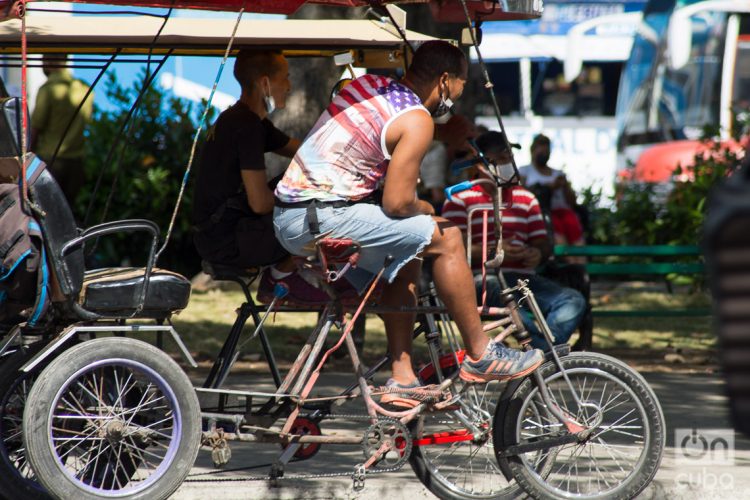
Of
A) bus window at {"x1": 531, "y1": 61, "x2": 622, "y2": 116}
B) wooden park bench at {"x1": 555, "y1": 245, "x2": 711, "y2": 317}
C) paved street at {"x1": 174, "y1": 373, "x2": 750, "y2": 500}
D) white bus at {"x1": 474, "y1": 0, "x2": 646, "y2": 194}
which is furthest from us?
bus window at {"x1": 531, "y1": 61, "x2": 622, "y2": 116}

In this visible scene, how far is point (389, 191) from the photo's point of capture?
4461mm

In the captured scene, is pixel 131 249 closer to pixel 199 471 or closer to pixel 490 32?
pixel 199 471

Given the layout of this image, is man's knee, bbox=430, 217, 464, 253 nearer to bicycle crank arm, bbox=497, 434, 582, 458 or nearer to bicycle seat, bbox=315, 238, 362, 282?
bicycle seat, bbox=315, 238, 362, 282

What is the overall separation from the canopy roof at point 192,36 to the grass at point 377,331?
238 centimetres

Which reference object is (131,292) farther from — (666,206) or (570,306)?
(666,206)

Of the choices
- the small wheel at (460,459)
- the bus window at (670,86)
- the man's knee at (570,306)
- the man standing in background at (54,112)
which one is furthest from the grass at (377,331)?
the bus window at (670,86)

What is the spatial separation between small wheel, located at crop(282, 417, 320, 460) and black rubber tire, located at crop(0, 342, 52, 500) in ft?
3.29

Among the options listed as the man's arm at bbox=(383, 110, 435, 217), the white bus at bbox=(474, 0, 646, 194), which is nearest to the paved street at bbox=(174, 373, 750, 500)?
the man's arm at bbox=(383, 110, 435, 217)

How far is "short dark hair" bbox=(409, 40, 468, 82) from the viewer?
15.4 ft

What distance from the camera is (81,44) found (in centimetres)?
541

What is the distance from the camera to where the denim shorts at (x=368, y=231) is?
14.8 feet

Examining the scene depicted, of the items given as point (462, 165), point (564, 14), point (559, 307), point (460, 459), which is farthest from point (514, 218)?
point (564, 14)

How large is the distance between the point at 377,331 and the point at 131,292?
498 centimetres

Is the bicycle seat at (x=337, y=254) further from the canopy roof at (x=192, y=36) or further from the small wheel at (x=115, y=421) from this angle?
the canopy roof at (x=192, y=36)
